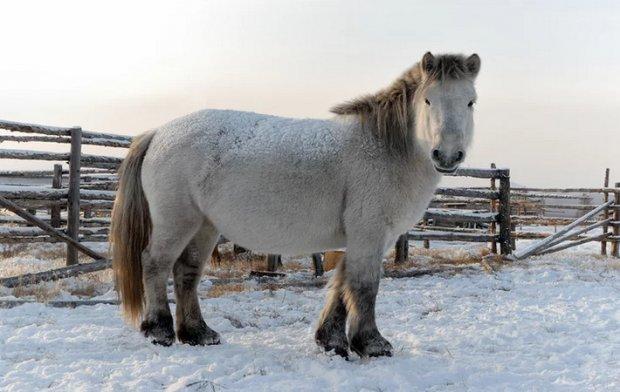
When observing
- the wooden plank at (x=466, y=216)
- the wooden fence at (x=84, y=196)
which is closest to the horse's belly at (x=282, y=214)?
the wooden fence at (x=84, y=196)

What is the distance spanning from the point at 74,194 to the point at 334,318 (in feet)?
17.5

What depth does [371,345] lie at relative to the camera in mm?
3887

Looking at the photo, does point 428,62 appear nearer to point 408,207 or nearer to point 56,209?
point 408,207

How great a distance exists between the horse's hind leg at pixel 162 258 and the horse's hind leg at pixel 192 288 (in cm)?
12

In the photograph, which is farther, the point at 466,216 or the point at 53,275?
the point at 466,216

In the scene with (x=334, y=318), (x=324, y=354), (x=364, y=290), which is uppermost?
(x=364, y=290)

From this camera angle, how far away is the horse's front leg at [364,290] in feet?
12.8

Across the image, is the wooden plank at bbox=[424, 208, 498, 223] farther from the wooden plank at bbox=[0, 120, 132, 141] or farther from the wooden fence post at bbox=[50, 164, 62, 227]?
the wooden fence post at bbox=[50, 164, 62, 227]

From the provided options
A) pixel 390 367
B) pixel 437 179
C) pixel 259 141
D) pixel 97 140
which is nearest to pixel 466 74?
pixel 437 179

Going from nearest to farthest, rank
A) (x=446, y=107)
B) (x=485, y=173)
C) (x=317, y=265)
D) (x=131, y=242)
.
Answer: (x=446, y=107), (x=131, y=242), (x=317, y=265), (x=485, y=173)

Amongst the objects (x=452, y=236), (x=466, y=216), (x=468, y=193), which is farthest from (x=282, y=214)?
(x=468, y=193)

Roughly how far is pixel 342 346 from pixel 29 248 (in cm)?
994

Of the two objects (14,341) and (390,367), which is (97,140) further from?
(390,367)

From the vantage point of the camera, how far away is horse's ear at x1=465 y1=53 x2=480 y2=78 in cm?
396
